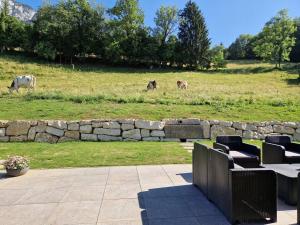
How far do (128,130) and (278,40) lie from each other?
163ft

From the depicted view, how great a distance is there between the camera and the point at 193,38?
53938 mm

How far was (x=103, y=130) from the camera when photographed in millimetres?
12344

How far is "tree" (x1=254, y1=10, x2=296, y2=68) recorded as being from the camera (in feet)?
178

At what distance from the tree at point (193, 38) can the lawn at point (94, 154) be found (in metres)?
41.7

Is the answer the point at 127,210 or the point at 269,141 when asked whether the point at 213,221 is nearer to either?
the point at 127,210

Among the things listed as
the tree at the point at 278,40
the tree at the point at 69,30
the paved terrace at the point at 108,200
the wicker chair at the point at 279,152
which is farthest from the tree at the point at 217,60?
the paved terrace at the point at 108,200

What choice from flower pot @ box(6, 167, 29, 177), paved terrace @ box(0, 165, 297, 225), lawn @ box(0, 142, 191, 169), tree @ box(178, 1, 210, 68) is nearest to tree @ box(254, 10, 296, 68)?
→ tree @ box(178, 1, 210, 68)

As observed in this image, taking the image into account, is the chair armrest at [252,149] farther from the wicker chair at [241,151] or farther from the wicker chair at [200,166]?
the wicker chair at [200,166]

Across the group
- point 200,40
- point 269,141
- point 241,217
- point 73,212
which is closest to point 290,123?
point 269,141

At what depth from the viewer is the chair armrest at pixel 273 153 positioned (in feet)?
21.4

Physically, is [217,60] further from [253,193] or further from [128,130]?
[253,193]

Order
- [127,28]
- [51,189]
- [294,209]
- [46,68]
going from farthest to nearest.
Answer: [127,28]
[46,68]
[51,189]
[294,209]

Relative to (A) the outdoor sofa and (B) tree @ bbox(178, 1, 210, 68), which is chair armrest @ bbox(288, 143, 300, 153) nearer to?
(A) the outdoor sofa

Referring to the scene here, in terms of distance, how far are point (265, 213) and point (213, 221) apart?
691 millimetres
